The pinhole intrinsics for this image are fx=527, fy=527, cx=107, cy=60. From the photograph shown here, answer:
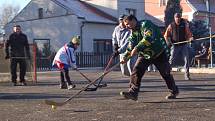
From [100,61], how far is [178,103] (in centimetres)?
2804

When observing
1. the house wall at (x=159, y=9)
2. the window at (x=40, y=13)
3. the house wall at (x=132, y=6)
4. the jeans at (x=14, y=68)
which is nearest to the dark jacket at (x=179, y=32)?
the jeans at (x=14, y=68)

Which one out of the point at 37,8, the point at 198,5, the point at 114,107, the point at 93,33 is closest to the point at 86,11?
the point at 93,33

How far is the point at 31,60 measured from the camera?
56.4 ft

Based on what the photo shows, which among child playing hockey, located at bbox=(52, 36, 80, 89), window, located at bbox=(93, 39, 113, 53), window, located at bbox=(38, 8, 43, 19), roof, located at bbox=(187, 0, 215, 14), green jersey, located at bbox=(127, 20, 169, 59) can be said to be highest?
roof, located at bbox=(187, 0, 215, 14)

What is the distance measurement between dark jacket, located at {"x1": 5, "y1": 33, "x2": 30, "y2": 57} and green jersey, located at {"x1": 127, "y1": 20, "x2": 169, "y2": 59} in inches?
251

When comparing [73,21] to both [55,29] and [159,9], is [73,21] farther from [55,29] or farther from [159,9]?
[159,9]

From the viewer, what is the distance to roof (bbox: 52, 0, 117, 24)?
43138mm

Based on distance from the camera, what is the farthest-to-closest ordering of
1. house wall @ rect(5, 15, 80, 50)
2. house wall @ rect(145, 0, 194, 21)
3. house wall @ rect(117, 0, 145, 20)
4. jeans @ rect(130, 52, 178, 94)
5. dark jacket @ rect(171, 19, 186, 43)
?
1. house wall @ rect(145, 0, 194, 21)
2. house wall @ rect(117, 0, 145, 20)
3. house wall @ rect(5, 15, 80, 50)
4. dark jacket @ rect(171, 19, 186, 43)
5. jeans @ rect(130, 52, 178, 94)

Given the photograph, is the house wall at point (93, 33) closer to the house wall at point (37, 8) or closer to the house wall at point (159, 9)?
the house wall at point (37, 8)

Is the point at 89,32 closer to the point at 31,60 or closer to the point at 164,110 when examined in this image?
the point at 31,60

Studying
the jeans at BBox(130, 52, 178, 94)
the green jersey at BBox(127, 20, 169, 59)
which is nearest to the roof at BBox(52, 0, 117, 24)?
the jeans at BBox(130, 52, 178, 94)

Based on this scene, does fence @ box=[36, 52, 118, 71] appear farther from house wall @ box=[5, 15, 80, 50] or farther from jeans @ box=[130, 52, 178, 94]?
jeans @ box=[130, 52, 178, 94]

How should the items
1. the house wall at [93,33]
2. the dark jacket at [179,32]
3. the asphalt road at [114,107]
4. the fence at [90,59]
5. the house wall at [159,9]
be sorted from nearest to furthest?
the asphalt road at [114,107] → the dark jacket at [179,32] → the fence at [90,59] → the house wall at [93,33] → the house wall at [159,9]

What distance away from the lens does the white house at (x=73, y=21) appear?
140 ft
